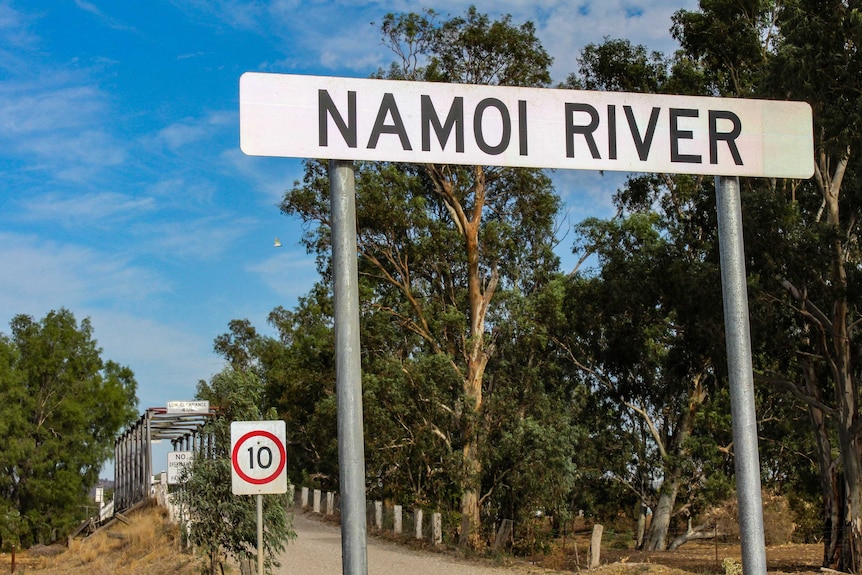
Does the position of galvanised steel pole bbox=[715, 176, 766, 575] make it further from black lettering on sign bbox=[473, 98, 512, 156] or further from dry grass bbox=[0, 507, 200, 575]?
dry grass bbox=[0, 507, 200, 575]

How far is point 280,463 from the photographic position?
9.70 meters

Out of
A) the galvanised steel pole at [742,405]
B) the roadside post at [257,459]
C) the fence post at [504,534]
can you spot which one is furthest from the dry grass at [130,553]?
the galvanised steel pole at [742,405]

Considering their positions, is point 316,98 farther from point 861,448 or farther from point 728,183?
point 861,448

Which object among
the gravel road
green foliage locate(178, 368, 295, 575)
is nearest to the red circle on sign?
green foliage locate(178, 368, 295, 575)

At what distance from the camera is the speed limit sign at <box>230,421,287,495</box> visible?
31.2ft

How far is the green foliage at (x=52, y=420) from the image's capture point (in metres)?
62.2

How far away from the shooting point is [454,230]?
120ft

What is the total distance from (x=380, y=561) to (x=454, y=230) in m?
13.4

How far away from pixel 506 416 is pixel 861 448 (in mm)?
12221

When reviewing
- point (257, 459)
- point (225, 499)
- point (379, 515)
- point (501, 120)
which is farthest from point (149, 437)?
point (501, 120)

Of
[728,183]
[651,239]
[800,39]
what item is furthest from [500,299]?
[728,183]

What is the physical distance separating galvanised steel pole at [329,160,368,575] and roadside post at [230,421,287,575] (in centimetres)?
545

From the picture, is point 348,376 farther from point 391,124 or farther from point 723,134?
point 723,134

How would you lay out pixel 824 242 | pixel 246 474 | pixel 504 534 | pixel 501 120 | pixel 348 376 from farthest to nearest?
pixel 504 534 → pixel 824 242 → pixel 246 474 → pixel 501 120 → pixel 348 376
